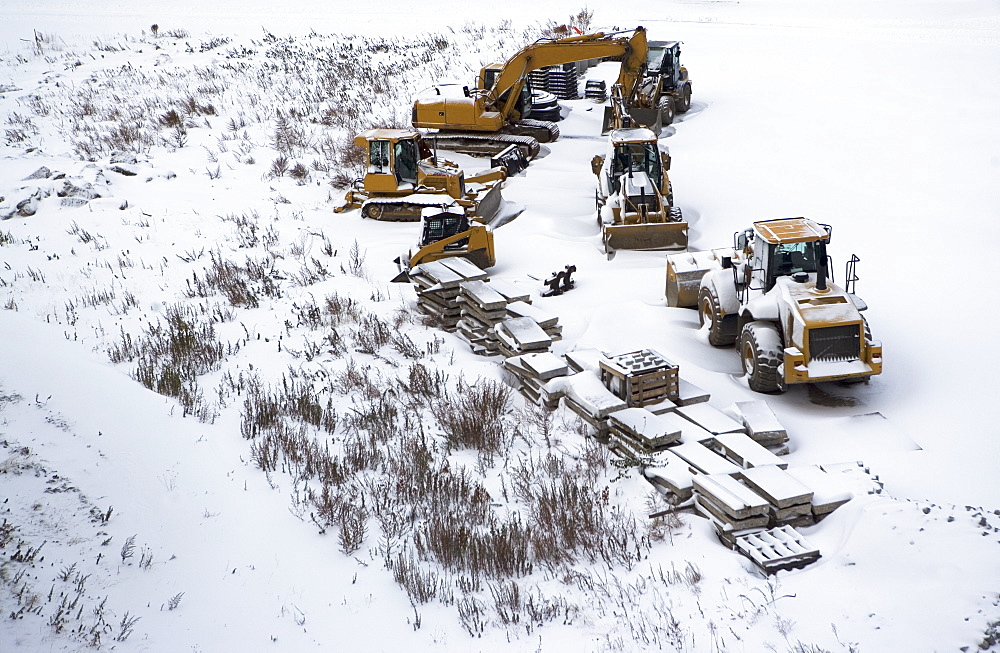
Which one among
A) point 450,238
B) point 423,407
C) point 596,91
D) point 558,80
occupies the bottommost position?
point 423,407

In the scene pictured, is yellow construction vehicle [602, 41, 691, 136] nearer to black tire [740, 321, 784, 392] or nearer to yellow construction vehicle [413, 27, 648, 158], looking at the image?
yellow construction vehicle [413, 27, 648, 158]

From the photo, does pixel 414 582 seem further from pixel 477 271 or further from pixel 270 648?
pixel 477 271

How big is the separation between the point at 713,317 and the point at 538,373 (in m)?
2.77

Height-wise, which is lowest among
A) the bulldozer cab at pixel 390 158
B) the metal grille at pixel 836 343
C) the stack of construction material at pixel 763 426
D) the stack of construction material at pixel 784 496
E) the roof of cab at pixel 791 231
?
the stack of construction material at pixel 763 426

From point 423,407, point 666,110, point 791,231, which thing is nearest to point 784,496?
point 423,407

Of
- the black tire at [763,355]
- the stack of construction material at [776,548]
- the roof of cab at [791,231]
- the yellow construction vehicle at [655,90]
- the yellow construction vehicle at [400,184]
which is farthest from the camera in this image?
the yellow construction vehicle at [655,90]

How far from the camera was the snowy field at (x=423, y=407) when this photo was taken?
18.7 ft

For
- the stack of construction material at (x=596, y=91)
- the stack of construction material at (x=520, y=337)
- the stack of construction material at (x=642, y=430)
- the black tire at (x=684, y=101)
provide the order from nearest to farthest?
the stack of construction material at (x=642, y=430)
the stack of construction material at (x=520, y=337)
the black tire at (x=684, y=101)
the stack of construction material at (x=596, y=91)

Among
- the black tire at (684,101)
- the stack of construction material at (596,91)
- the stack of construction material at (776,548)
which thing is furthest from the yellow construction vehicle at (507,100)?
the stack of construction material at (776,548)

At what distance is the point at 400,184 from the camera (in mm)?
15922

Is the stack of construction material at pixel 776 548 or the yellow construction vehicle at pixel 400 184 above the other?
the yellow construction vehicle at pixel 400 184

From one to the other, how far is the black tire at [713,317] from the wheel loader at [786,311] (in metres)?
0.01

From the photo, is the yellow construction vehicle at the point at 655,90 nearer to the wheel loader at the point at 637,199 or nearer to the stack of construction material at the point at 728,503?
the wheel loader at the point at 637,199

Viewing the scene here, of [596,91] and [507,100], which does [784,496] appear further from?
[596,91]
